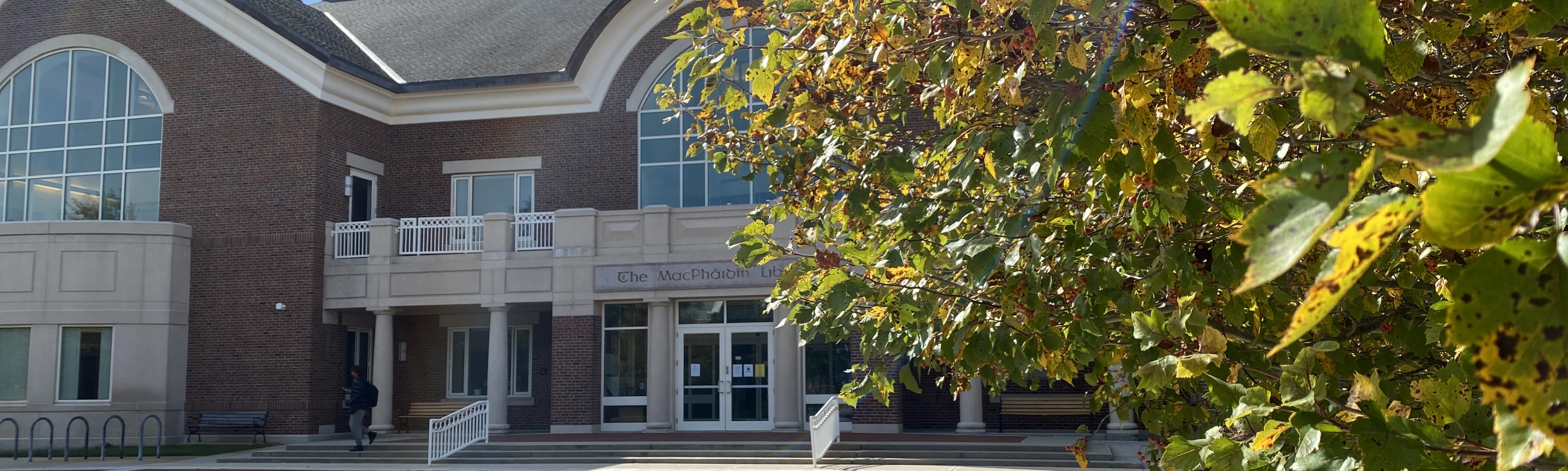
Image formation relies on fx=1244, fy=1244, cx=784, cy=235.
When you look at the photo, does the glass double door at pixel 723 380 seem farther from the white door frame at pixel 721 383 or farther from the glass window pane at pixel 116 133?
the glass window pane at pixel 116 133

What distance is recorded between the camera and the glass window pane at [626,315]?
2273cm

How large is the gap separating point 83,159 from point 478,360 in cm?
843

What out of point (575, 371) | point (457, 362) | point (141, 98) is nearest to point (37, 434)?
point (141, 98)

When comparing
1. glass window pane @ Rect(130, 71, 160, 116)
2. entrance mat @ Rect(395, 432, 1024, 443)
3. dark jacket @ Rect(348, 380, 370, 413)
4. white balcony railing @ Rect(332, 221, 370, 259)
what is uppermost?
glass window pane @ Rect(130, 71, 160, 116)

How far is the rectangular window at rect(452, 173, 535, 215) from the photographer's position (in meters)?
24.6

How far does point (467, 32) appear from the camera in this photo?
2834 cm

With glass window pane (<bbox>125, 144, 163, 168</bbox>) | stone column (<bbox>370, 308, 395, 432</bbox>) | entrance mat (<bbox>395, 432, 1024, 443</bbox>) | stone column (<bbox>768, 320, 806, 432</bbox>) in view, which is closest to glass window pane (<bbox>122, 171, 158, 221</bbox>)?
glass window pane (<bbox>125, 144, 163, 168</bbox>)

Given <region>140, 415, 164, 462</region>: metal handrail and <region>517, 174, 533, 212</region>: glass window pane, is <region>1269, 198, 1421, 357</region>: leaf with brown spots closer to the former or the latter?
<region>140, 415, 164, 462</region>: metal handrail

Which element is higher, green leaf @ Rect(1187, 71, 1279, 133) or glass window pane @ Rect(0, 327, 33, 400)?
green leaf @ Rect(1187, 71, 1279, 133)

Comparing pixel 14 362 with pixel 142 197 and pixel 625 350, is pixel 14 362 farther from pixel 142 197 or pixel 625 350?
pixel 625 350

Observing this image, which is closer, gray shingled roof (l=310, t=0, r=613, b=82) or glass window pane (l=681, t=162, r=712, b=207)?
glass window pane (l=681, t=162, r=712, b=207)

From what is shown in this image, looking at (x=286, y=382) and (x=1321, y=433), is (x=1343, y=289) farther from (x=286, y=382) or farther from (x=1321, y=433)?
(x=286, y=382)

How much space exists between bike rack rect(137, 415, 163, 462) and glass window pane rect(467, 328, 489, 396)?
A: 5.54 metres

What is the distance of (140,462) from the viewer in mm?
19812
